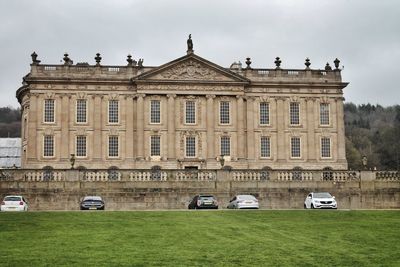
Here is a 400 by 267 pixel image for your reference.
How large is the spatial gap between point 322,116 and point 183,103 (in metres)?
16.1

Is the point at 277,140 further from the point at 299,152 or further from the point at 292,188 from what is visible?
the point at 292,188

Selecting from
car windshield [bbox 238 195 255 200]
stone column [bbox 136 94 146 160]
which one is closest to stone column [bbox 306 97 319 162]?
stone column [bbox 136 94 146 160]

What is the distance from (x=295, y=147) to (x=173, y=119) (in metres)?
14.3

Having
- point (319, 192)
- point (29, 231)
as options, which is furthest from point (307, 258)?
point (319, 192)

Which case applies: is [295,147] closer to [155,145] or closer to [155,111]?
[155,145]

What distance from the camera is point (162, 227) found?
27.6m

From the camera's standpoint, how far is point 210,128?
7394cm

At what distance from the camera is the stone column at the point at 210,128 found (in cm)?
7338

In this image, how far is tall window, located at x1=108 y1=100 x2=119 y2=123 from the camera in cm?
7369

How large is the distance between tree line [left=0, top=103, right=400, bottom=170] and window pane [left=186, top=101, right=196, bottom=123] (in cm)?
2546

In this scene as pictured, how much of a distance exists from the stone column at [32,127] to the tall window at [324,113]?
31793 millimetres

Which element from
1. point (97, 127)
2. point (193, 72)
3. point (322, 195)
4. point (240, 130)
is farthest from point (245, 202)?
point (97, 127)

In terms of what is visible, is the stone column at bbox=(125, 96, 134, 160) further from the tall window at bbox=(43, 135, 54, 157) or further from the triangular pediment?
the tall window at bbox=(43, 135, 54, 157)

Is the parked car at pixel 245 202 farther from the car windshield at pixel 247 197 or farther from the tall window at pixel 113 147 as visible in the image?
the tall window at pixel 113 147
